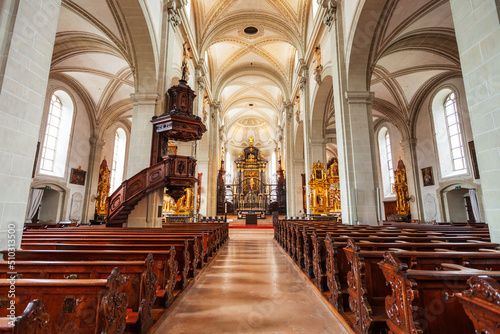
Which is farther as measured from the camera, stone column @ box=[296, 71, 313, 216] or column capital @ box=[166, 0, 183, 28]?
stone column @ box=[296, 71, 313, 216]

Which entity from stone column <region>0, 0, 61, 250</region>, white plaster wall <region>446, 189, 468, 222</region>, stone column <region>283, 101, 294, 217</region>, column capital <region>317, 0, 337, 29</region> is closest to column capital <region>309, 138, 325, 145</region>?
stone column <region>283, 101, 294, 217</region>

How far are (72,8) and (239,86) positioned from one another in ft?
48.9

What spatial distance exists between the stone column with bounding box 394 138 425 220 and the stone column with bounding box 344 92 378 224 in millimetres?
9272

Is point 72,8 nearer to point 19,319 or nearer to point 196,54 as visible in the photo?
point 196,54

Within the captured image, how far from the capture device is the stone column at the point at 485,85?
264 centimetres

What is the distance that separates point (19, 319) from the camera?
0.85 meters

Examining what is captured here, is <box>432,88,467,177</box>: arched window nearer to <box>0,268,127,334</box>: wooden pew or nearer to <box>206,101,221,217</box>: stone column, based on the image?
<box>206,101,221,217</box>: stone column

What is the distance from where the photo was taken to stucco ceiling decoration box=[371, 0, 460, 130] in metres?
7.93

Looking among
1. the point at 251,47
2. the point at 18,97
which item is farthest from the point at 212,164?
the point at 18,97

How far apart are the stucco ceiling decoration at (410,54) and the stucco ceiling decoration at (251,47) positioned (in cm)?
484

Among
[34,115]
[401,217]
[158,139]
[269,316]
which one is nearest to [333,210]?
[401,217]

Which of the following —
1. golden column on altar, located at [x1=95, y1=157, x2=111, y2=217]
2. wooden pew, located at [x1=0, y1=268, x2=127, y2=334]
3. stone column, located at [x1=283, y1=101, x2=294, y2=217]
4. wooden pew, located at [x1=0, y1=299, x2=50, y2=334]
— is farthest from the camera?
stone column, located at [x1=283, y1=101, x2=294, y2=217]

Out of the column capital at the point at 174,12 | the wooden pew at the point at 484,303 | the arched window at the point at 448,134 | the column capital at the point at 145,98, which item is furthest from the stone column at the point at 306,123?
the wooden pew at the point at 484,303

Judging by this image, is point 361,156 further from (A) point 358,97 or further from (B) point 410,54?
(B) point 410,54
